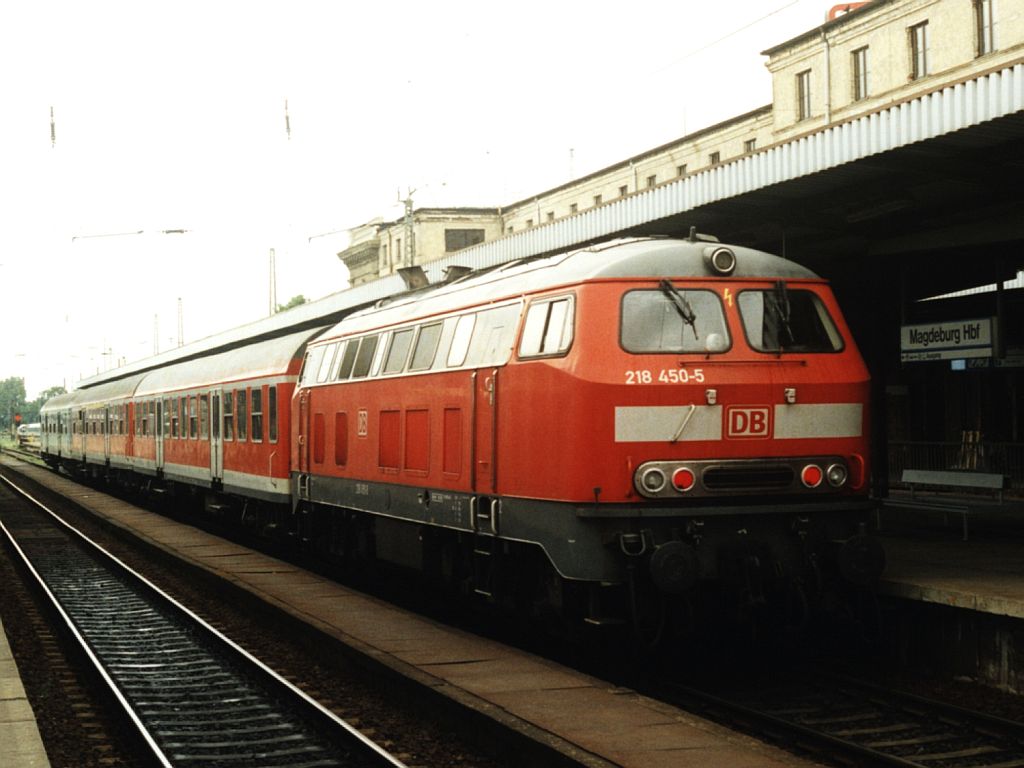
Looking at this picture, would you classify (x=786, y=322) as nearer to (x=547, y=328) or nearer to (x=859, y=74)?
(x=547, y=328)

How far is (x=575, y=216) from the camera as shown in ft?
66.2

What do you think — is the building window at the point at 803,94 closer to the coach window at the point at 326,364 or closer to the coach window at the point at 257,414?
the coach window at the point at 257,414

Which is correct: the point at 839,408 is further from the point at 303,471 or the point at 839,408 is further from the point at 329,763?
the point at 303,471

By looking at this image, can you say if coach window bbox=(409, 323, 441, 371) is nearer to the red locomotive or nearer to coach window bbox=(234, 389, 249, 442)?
the red locomotive

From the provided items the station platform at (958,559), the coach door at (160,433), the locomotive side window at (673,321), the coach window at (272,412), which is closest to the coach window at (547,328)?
the locomotive side window at (673,321)

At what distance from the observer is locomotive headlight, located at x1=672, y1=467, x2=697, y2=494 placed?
1009cm

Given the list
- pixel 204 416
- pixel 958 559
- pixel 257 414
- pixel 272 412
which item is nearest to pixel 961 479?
pixel 958 559

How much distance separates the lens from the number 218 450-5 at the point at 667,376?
33.4 ft

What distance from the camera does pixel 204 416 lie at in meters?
26.5

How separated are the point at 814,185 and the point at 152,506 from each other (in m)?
24.6

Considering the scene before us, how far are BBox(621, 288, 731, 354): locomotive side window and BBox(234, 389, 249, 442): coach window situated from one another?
13117mm

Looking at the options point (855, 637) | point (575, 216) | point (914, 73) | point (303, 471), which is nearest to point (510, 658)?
point (855, 637)

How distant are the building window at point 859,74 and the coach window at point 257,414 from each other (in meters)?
36.0

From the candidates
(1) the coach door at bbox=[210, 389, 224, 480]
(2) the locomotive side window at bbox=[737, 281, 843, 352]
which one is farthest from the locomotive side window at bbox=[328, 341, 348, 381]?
(1) the coach door at bbox=[210, 389, 224, 480]
